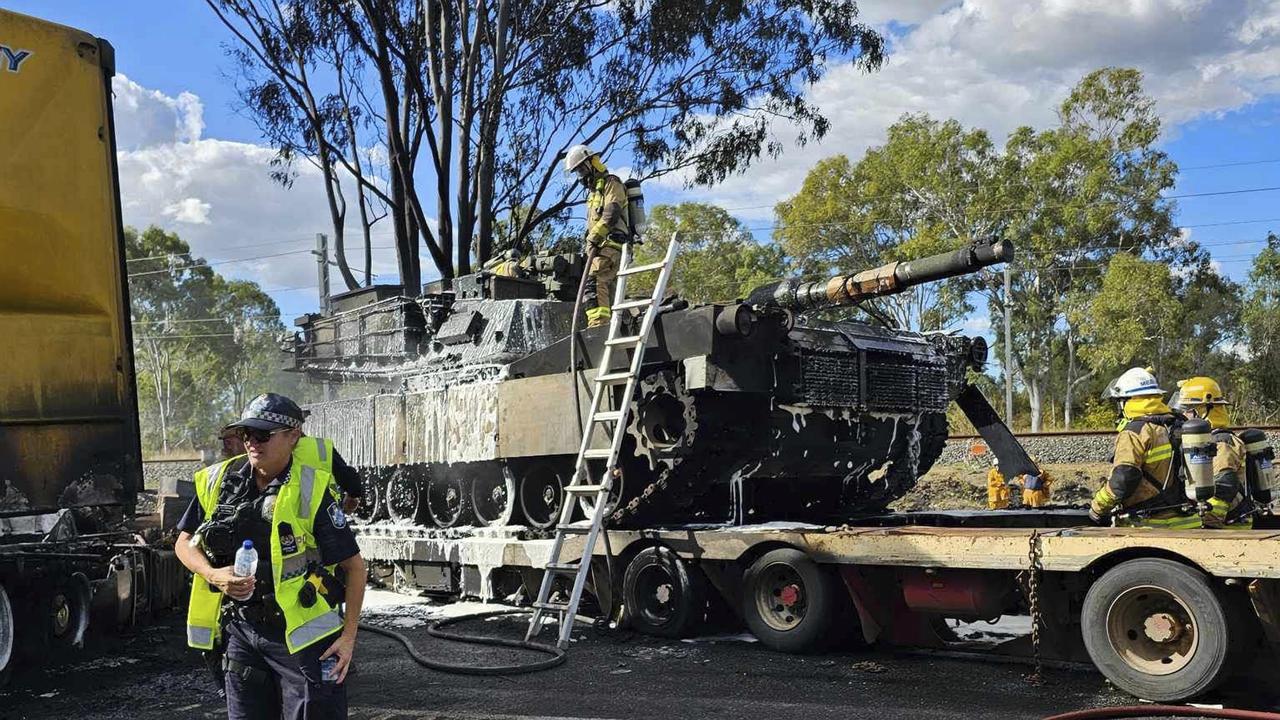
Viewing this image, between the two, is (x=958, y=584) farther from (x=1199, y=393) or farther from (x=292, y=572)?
(x=292, y=572)

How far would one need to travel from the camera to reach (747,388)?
8516mm

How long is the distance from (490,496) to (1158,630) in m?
6.11

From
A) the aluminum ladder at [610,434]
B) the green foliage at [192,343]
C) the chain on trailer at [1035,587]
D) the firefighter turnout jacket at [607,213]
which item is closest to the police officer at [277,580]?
the chain on trailer at [1035,587]

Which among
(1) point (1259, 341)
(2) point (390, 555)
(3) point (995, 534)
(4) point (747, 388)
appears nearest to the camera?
(3) point (995, 534)

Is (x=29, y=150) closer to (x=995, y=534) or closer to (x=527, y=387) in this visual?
(x=527, y=387)

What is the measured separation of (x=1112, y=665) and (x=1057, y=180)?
29718 millimetres

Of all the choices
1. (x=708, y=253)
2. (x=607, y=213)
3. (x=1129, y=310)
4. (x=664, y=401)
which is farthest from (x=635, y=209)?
(x=708, y=253)

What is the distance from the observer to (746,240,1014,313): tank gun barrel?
8500 millimetres

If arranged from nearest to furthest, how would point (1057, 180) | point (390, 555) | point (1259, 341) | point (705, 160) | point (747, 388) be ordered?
point (747, 388), point (390, 555), point (705, 160), point (1057, 180), point (1259, 341)

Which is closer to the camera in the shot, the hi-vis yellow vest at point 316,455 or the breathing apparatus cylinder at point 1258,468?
the hi-vis yellow vest at point 316,455

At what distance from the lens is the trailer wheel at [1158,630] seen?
579 cm

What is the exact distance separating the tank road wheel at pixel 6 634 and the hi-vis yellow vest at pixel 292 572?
3048 millimetres

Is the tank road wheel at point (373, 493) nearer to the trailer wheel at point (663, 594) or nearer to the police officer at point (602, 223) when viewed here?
the police officer at point (602, 223)

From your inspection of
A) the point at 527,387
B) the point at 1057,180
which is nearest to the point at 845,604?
the point at 527,387
